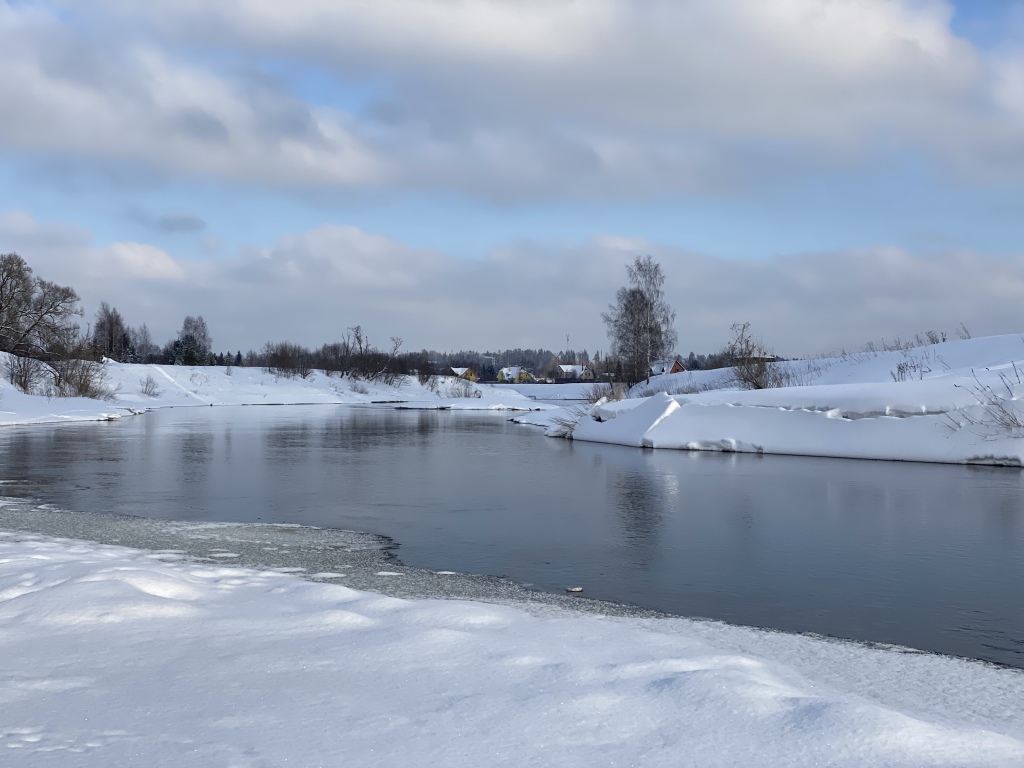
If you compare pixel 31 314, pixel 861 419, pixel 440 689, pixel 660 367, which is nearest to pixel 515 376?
pixel 660 367

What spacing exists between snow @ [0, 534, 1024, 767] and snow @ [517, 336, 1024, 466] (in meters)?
11.7

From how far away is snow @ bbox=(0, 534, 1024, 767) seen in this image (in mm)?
2486

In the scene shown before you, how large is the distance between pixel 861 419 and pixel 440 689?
1424 centimetres

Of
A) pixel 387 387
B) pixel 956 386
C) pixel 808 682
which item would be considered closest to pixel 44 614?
pixel 808 682

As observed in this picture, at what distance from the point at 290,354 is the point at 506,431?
44.4 meters

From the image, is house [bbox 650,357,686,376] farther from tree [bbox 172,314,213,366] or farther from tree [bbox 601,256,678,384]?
tree [bbox 172,314,213,366]

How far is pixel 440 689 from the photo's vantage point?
3.03 m

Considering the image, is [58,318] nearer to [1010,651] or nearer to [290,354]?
[290,354]

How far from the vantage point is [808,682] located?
3.35 metres

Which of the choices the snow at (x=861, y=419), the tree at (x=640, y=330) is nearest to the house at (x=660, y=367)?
the tree at (x=640, y=330)

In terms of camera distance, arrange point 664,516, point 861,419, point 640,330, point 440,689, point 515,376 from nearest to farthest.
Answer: point 440,689 → point 664,516 → point 861,419 → point 640,330 → point 515,376

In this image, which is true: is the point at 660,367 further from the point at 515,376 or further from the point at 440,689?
the point at 515,376

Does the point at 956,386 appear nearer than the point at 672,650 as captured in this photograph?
No

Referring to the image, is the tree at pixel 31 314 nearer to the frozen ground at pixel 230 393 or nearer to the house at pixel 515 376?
the frozen ground at pixel 230 393
